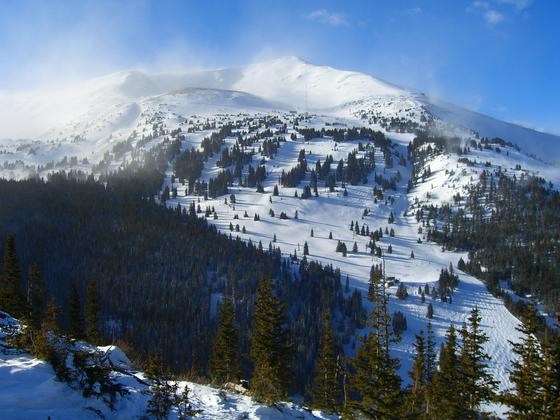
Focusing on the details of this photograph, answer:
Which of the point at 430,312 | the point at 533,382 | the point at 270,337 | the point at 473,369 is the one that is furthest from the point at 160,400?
the point at 430,312

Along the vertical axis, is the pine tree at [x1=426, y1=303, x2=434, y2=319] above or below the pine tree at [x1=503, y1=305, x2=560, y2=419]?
below

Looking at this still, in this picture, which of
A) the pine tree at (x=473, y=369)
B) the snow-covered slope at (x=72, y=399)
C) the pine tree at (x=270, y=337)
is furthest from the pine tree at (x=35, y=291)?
the pine tree at (x=473, y=369)

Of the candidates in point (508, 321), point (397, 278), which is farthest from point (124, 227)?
point (508, 321)

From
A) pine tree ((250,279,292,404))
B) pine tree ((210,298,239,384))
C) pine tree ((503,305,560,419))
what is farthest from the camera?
pine tree ((210,298,239,384))

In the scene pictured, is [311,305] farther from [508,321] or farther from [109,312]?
[508,321]

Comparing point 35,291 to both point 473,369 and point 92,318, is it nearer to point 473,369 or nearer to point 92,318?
point 92,318

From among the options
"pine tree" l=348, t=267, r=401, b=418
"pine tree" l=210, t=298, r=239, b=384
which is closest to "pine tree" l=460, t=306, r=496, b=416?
"pine tree" l=348, t=267, r=401, b=418

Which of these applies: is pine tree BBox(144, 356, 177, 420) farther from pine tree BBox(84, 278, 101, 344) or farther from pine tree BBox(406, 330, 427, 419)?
pine tree BBox(84, 278, 101, 344)

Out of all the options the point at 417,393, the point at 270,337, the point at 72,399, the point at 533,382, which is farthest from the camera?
the point at 270,337

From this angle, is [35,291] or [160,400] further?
[35,291]

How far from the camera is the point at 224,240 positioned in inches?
6772

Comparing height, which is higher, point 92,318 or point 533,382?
point 533,382

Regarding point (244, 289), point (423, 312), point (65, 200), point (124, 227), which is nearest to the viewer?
point (244, 289)

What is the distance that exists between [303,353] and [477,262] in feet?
399
